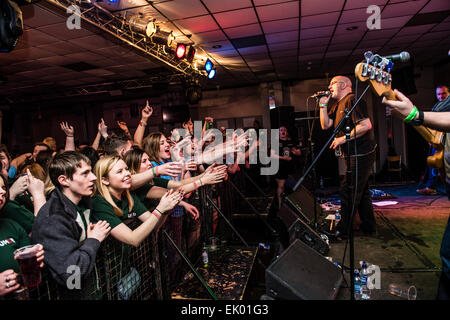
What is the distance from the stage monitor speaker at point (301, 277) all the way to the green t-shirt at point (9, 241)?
135cm

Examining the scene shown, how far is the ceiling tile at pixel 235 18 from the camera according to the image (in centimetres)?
405

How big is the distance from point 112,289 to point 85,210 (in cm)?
49

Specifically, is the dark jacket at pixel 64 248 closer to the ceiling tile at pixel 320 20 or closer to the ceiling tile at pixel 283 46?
the ceiling tile at pixel 320 20

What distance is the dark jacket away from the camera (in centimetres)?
127

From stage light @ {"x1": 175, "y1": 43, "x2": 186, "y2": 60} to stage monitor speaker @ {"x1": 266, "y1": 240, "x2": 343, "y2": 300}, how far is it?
4.19m

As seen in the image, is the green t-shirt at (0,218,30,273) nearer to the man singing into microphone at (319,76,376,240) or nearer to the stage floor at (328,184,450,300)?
the stage floor at (328,184,450,300)

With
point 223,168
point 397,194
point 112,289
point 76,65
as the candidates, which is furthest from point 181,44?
point 397,194

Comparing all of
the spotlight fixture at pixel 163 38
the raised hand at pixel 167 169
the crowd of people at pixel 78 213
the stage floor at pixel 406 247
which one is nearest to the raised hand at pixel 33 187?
the crowd of people at pixel 78 213

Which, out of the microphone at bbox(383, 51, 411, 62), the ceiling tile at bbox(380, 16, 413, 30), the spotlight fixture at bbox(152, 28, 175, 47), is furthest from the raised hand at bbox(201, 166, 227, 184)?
the ceiling tile at bbox(380, 16, 413, 30)

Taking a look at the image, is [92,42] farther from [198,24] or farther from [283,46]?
[283,46]

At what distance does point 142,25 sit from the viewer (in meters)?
4.44

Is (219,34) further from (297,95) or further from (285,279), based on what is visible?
(297,95)

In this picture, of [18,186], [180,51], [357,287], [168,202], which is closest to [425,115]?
[357,287]

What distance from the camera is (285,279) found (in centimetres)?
139
